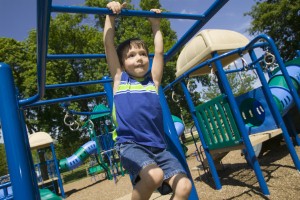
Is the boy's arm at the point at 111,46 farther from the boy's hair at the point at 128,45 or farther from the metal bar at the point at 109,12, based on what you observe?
the metal bar at the point at 109,12

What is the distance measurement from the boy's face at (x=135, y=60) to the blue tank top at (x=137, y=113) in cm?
6

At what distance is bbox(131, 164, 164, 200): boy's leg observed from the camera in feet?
4.74

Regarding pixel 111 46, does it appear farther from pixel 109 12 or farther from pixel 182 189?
pixel 182 189

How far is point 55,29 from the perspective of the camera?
1772 centimetres

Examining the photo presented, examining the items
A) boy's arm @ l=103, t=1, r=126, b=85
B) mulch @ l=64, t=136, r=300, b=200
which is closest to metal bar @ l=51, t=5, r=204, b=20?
boy's arm @ l=103, t=1, r=126, b=85

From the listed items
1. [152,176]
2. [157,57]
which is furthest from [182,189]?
[157,57]

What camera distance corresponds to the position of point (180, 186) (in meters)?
1.51

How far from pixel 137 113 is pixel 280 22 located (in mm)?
17802

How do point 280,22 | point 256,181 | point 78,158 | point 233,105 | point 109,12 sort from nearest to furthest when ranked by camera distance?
point 109,12, point 233,105, point 256,181, point 78,158, point 280,22

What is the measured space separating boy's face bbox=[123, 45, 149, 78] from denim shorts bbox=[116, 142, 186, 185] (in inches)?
20.6

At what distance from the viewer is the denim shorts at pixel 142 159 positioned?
1510 mm

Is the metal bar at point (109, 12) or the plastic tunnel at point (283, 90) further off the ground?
the metal bar at point (109, 12)

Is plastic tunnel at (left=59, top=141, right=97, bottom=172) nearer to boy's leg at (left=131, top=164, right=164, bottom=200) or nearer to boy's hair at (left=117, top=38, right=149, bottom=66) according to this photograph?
boy's hair at (left=117, top=38, right=149, bottom=66)

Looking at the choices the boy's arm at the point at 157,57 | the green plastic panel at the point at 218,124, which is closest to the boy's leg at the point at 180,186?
the boy's arm at the point at 157,57
